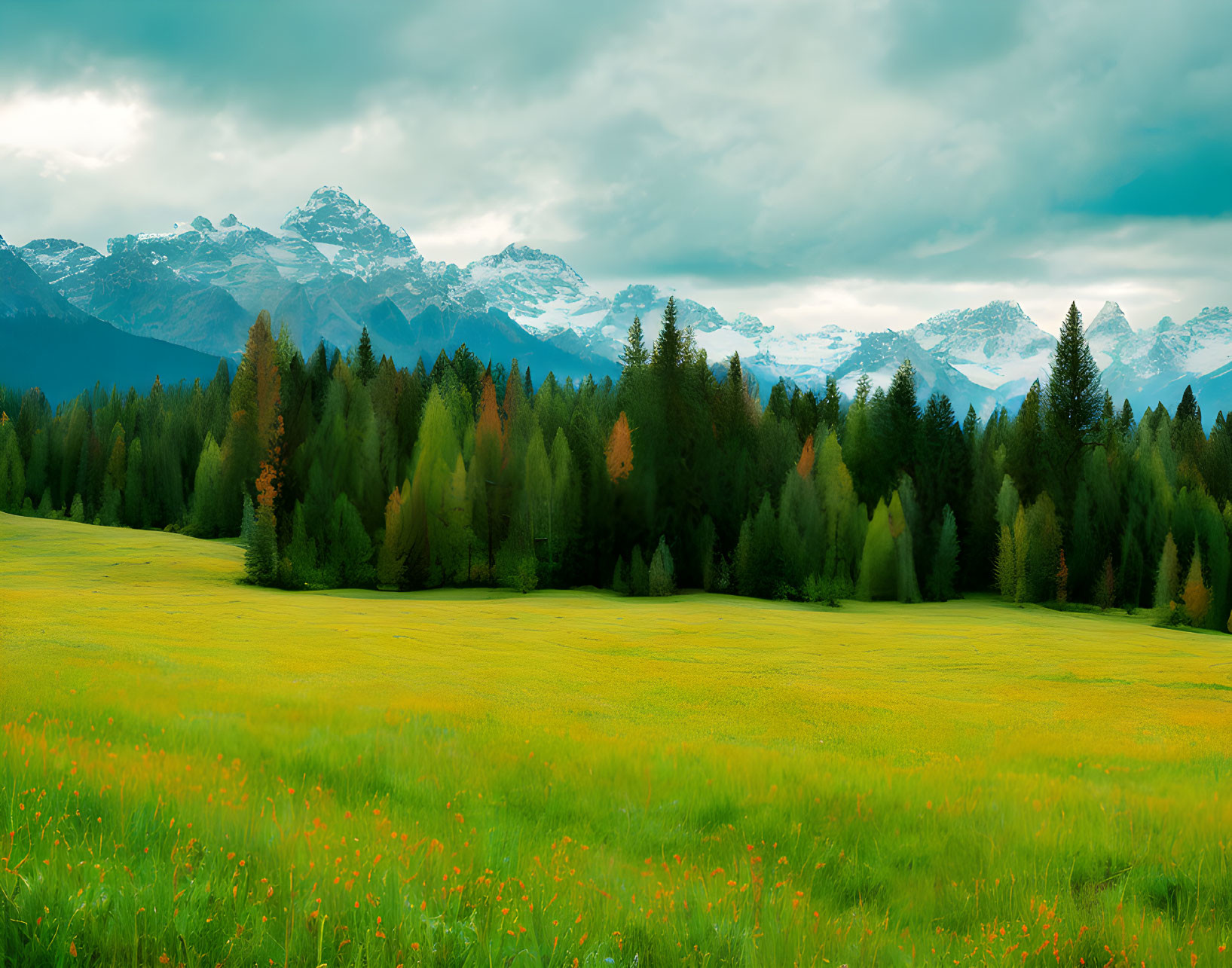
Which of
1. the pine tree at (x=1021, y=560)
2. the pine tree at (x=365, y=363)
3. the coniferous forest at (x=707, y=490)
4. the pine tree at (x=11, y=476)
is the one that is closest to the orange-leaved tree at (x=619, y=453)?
the coniferous forest at (x=707, y=490)

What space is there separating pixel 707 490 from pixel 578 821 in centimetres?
5680

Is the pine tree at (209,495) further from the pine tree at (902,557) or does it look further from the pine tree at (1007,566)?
the pine tree at (1007,566)

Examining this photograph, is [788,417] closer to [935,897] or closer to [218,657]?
[218,657]

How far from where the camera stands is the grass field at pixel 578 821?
3.90m

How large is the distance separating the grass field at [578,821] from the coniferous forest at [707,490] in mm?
41623

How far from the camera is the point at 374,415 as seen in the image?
215 feet

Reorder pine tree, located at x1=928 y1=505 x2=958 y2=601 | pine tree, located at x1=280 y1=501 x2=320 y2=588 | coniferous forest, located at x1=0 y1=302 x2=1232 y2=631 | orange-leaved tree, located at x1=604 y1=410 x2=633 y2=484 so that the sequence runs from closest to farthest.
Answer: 1. pine tree, located at x1=280 y1=501 x2=320 y2=588
2. coniferous forest, located at x1=0 y1=302 x2=1232 y2=631
3. orange-leaved tree, located at x1=604 y1=410 x2=633 y2=484
4. pine tree, located at x1=928 y1=505 x2=958 y2=601

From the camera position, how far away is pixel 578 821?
21.6 feet

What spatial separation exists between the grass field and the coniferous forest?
41623 millimetres

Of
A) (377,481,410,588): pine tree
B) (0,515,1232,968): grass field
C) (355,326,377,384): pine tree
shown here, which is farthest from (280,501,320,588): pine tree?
(0,515,1232,968): grass field

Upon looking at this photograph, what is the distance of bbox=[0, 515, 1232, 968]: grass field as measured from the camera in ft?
12.8

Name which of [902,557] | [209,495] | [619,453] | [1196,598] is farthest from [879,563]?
[209,495]

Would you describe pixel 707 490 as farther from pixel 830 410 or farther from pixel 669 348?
pixel 830 410

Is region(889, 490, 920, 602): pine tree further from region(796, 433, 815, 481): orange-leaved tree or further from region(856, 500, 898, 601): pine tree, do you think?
region(796, 433, 815, 481): orange-leaved tree
